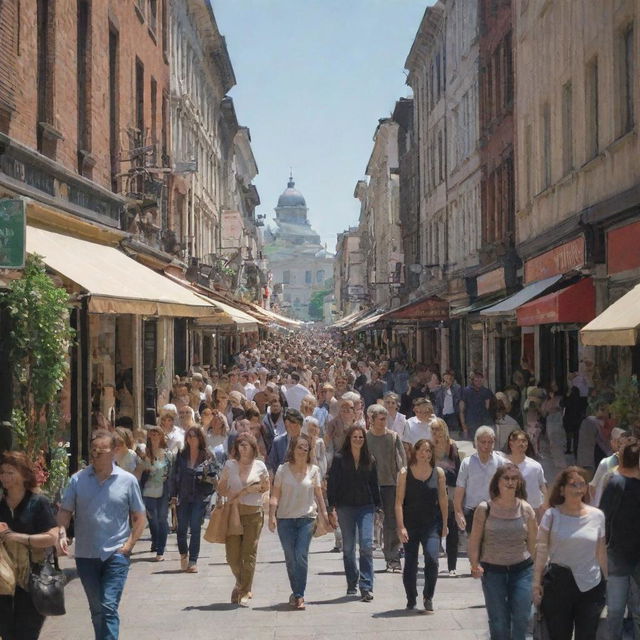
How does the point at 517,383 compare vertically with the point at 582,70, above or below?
below

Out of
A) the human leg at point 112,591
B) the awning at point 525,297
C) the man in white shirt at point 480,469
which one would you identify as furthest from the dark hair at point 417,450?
the awning at point 525,297

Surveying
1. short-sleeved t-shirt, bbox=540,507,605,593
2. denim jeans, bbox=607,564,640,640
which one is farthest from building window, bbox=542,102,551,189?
short-sleeved t-shirt, bbox=540,507,605,593

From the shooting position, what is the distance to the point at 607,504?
7.80 meters

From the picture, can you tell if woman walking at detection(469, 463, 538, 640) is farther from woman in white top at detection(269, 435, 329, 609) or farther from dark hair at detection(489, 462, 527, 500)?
woman in white top at detection(269, 435, 329, 609)

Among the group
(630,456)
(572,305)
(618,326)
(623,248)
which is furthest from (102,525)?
(572,305)

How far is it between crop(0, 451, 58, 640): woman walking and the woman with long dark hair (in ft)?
14.7

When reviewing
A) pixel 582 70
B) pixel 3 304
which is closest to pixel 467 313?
pixel 582 70

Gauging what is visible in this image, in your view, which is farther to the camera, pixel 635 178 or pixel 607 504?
pixel 635 178

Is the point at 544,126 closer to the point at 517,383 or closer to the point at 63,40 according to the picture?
the point at 517,383

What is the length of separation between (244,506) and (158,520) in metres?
2.64

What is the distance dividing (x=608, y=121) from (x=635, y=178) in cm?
176

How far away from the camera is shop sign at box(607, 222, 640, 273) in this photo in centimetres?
1538

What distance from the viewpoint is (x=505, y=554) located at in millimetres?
7297

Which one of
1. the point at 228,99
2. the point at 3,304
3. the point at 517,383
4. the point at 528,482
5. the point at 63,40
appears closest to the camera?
the point at 528,482
